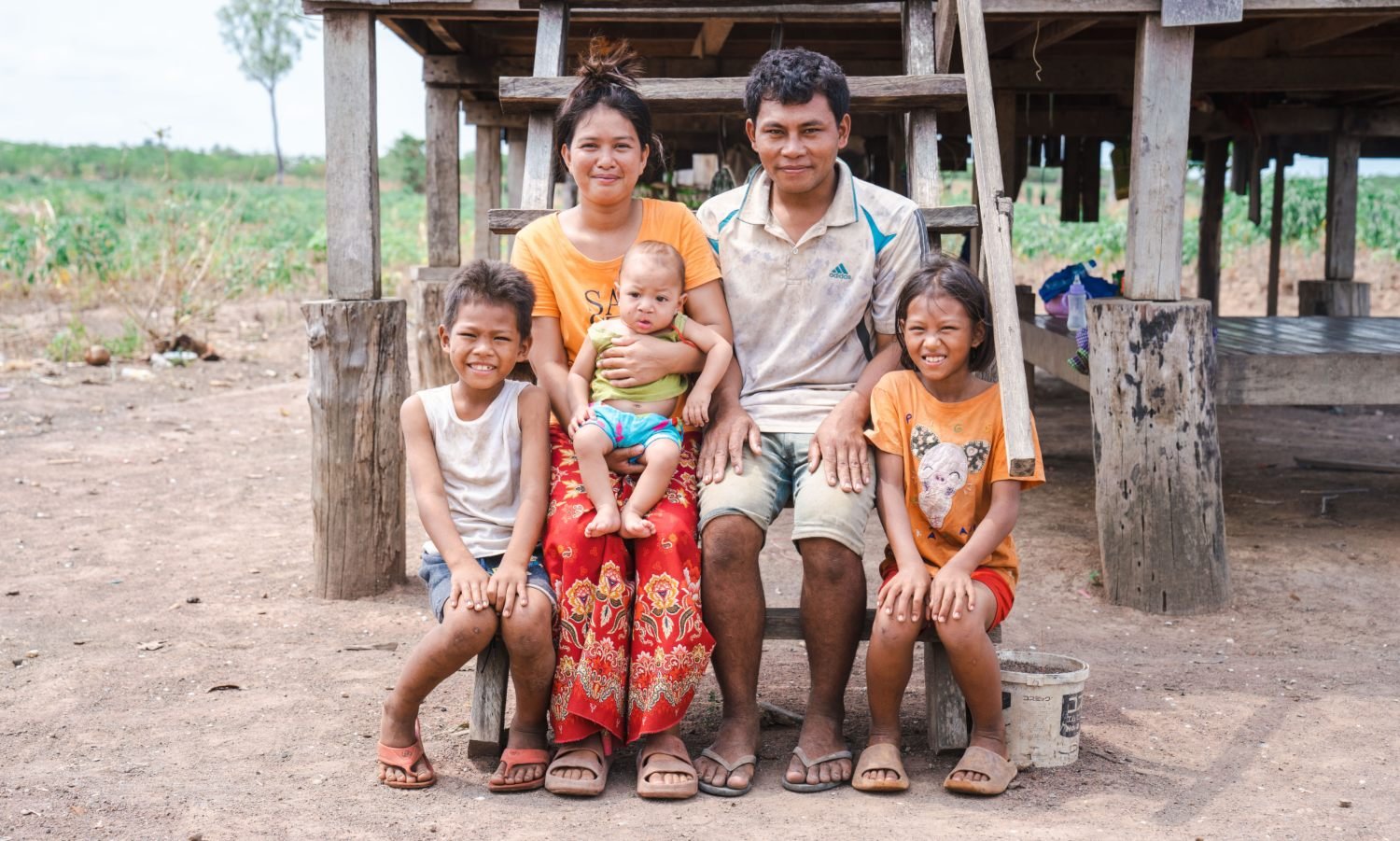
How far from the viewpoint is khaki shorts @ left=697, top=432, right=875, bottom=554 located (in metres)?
2.97

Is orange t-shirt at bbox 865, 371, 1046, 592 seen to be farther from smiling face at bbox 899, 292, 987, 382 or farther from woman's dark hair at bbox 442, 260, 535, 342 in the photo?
woman's dark hair at bbox 442, 260, 535, 342

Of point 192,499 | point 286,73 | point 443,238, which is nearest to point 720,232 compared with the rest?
point 192,499

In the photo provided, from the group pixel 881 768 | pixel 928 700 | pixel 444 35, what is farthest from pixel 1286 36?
pixel 881 768

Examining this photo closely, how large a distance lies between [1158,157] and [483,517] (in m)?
2.84

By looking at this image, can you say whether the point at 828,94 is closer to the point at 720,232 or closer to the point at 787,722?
the point at 720,232

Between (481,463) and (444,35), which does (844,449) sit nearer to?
(481,463)

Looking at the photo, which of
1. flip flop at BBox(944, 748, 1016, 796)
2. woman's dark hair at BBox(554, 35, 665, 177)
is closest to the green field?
woman's dark hair at BBox(554, 35, 665, 177)

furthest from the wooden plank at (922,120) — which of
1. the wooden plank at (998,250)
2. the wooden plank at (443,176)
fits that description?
the wooden plank at (443,176)

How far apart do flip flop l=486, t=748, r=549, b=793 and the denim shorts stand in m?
0.37

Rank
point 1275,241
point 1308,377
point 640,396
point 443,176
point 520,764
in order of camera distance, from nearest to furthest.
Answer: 1. point 520,764
2. point 640,396
3. point 1308,377
4. point 443,176
5. point 1275,241

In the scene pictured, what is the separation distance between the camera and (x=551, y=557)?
2.99m

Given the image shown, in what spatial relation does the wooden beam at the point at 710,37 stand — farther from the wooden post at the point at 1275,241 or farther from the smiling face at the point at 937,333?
the wooden post at the point at 1275,241

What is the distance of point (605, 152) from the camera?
10.5 feet

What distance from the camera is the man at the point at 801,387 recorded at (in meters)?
2.98
